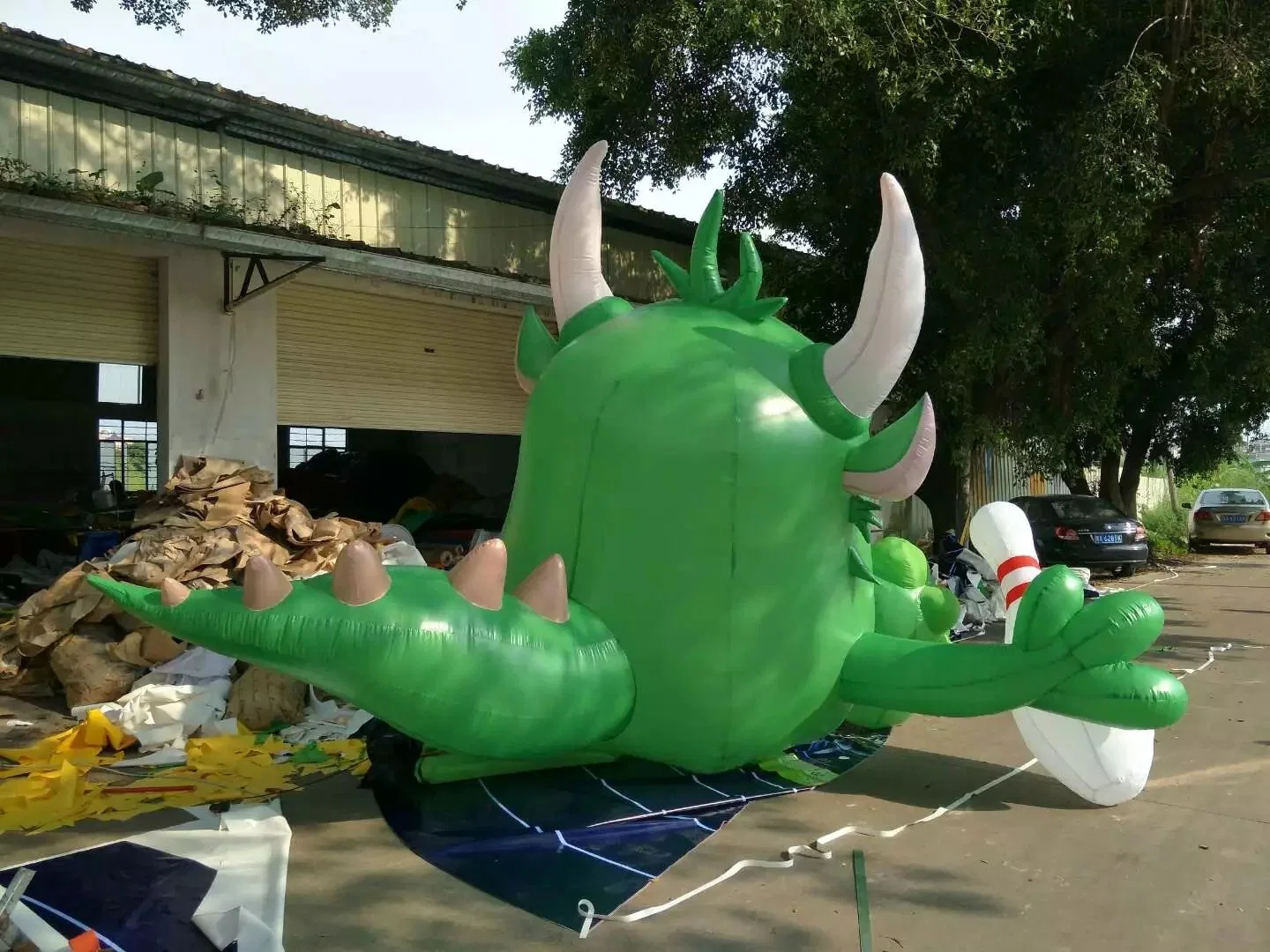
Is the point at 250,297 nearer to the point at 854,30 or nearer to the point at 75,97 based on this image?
the point at 75,97

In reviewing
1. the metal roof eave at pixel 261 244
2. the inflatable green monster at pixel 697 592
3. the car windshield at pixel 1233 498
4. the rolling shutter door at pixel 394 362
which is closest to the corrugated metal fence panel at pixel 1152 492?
the car windshield at pixel 1233 498

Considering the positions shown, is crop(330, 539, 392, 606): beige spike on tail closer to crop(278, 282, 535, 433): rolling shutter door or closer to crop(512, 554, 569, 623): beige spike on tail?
crop(512, 554, 569, 623): beige spike on tail

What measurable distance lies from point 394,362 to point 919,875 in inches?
316

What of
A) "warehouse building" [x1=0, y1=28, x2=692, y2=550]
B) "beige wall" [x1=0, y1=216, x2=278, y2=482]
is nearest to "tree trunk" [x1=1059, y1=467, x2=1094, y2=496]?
"warehouse building" [x1=0, y1=28, x2=692, y2=550]

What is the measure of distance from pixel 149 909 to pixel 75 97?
22.8 feet

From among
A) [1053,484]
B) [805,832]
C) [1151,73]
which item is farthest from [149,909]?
[1053,484]

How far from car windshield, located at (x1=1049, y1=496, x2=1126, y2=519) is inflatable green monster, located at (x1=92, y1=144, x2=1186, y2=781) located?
35.7 ft

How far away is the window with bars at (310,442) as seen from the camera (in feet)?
46.9

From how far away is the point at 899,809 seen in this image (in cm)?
440

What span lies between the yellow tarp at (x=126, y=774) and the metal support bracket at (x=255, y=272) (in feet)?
12.9

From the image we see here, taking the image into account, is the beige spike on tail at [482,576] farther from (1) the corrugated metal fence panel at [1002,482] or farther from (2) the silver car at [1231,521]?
(2) the silver car at [1231,521]

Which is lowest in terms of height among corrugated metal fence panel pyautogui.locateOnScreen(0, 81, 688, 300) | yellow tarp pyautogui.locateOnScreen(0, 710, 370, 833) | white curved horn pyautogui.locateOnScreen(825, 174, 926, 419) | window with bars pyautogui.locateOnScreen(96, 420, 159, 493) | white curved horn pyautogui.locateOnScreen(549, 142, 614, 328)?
yellow tarp pyautogui.locateOnScreen(0, 710, 370, 833)

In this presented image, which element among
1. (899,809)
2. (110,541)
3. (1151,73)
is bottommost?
(899,809)

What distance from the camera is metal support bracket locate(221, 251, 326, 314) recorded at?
797cm
